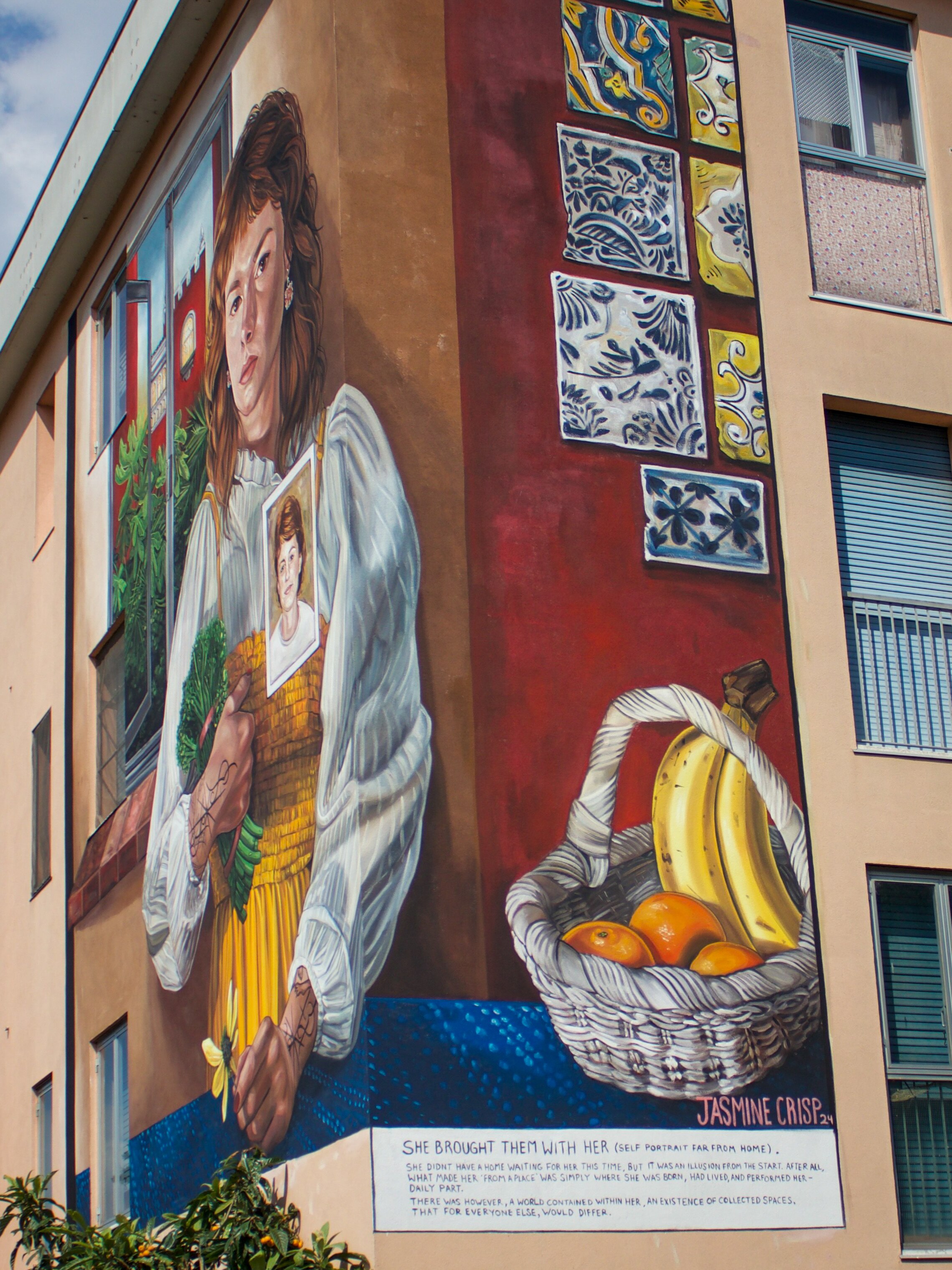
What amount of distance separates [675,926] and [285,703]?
3.09m

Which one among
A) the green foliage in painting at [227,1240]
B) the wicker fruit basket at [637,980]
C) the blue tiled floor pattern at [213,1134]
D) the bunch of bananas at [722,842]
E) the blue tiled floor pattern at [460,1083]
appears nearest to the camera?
the green foliage in painting at [227,1240]

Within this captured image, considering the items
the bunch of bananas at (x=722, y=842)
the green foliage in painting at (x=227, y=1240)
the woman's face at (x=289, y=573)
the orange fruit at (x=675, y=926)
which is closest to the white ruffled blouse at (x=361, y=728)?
the woman's face at (x=289, y=573)

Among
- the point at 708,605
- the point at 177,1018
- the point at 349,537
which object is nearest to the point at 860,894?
the point at 708,605

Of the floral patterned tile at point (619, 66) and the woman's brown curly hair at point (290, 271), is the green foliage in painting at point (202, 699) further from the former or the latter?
the floral patterned tile at point (619, 66)

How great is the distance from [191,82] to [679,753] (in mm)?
8344

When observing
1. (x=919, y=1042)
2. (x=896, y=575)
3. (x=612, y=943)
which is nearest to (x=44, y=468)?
(x=896, y=575)

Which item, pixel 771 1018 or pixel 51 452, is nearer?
pixel 771 1018

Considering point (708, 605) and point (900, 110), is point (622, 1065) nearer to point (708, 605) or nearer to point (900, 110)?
point (708, 605)

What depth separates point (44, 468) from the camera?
70.2ft

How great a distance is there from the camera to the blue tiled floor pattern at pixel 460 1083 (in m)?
10.7

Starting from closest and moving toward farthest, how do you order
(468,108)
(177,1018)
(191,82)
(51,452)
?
(468,108) → (177,1018) → (191,82) → (51,452)

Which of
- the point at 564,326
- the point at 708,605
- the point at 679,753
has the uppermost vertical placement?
the point at 564,326

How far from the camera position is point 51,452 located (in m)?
21.5

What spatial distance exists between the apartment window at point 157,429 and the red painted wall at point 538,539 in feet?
10.2
